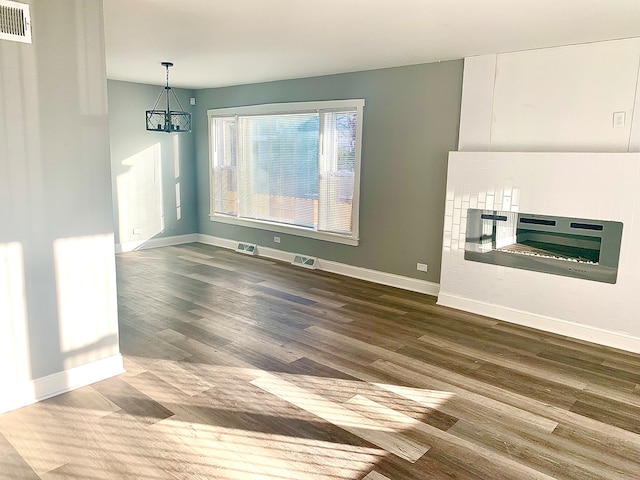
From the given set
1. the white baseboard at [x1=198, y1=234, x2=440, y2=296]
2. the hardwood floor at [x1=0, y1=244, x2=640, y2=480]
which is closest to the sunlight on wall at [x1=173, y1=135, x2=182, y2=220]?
the white baseboard at [x1=198, y1=234, x2=440, y2=296]

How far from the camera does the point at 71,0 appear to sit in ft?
8.98

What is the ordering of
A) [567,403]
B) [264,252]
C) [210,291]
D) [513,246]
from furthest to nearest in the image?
[264,252] < [210,291] < [513,246] < [567,403]

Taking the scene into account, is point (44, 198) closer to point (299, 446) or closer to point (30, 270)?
point (30, 270)

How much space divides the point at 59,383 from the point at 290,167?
14.3 ft

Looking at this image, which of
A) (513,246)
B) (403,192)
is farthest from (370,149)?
(513,246)

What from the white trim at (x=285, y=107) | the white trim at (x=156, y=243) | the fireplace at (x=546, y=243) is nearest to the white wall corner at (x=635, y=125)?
the fireplace at (x=546, y=243)

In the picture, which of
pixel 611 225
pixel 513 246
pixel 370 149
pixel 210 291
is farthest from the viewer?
pixel 370 149

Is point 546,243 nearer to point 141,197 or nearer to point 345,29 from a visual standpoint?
point 345,29

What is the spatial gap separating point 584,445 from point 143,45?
480cm

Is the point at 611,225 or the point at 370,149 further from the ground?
the point at 370,149

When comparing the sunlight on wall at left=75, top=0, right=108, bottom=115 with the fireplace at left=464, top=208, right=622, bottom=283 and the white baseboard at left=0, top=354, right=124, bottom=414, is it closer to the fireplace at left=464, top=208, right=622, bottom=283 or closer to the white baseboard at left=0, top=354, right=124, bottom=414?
the white baseboard at left=0, top=354, right=124, bottom=414

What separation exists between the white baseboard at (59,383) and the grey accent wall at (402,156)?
3365 millimetres

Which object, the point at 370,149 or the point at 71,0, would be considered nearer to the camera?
the point at 71,0

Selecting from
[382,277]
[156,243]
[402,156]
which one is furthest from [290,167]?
[156,243]
